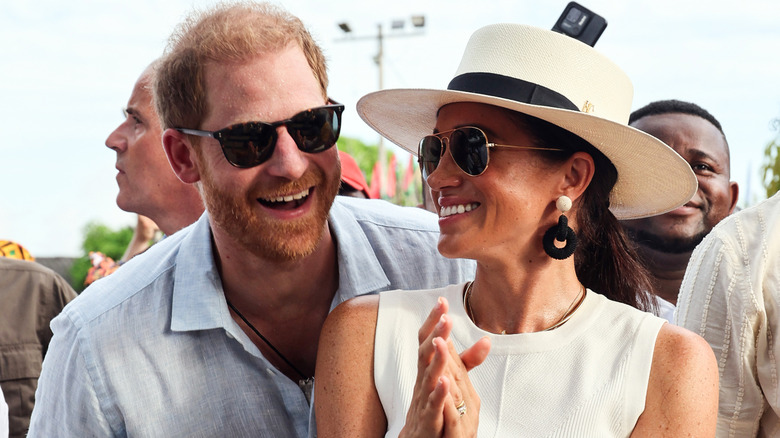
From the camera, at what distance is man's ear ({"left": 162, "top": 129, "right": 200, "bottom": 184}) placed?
3219 millimetres

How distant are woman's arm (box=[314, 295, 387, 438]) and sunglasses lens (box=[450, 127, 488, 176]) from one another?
1.94 feet

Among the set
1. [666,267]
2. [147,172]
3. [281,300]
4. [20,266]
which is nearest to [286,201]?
[281,300]

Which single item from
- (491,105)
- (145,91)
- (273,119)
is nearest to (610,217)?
(491,105)

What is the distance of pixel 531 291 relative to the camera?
2.76 m

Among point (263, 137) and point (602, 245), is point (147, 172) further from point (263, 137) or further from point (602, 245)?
point (602, 245)

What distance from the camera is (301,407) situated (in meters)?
3.03

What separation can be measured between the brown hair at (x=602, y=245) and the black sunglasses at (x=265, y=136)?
0.86 metres

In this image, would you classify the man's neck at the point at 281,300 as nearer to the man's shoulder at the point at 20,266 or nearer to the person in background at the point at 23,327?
the person in background at the point at 23,327

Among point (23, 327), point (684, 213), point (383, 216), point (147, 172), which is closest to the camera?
point (383, 216)

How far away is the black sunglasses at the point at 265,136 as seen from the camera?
2922mm

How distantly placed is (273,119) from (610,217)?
1.27 metres

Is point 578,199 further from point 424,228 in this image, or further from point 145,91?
point 145,91

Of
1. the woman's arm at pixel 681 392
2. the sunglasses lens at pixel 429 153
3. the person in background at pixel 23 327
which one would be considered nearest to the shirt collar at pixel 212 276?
the sunglasses lens at pixel 429 153

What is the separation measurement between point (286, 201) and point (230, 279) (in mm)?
431
